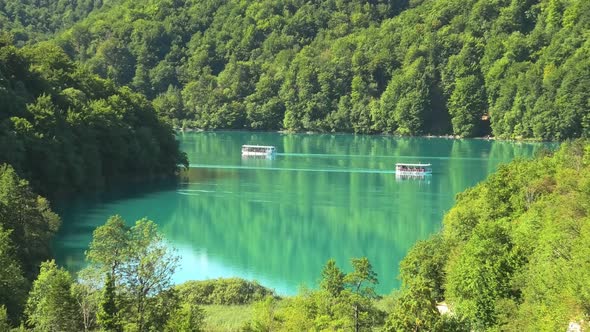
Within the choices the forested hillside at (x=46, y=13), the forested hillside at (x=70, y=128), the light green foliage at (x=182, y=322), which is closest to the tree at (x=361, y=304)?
the light green foliage at (x=182, y=322)

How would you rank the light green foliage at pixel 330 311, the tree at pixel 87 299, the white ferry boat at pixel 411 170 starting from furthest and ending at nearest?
the white ferry boat at pixel 411 170, the tree at pixel 87 299, the light green foliage at pixel 330 311

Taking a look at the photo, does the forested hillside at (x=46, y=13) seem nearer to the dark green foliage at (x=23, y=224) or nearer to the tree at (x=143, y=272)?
the dark green foliage at (x=23, y=224)

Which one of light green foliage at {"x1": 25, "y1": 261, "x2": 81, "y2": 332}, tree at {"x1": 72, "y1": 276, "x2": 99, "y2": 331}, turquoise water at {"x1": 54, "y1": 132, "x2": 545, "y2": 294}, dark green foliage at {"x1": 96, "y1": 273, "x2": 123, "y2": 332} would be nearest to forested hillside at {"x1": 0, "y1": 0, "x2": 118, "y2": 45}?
turquoise water at {"x1": 54, "y1": 132, "x2": 545, "y2": 294}

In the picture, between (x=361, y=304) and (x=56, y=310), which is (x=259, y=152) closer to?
(x=361, y=304)

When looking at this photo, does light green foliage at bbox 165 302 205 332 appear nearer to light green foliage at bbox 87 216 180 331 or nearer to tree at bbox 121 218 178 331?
light green foliage at bbox 87 216 180 331

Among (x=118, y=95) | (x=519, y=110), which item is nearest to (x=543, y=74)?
(x=519, y=110)

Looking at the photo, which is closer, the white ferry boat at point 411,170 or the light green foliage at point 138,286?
the light green foliage at point 138,286
